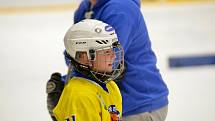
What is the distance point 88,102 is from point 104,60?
0.15m

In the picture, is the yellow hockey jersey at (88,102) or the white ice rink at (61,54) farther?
the white ice rink at (61,54)

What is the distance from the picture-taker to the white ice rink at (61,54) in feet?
9.61

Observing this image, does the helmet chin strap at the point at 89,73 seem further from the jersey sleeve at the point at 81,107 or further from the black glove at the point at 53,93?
the black glove at the point at 53,93

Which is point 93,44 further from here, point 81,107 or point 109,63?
point 81,107

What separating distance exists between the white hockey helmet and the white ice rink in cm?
120

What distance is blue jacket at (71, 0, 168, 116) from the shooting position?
172 centimetres

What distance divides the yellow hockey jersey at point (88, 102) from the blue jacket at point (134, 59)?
13 centimetres

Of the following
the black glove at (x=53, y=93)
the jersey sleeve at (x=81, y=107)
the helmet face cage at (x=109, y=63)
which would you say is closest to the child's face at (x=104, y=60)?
the helmet face cage at (x=109, y=63)

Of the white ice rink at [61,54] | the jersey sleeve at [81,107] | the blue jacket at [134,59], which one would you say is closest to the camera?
the jersey sleeve at [81,107]

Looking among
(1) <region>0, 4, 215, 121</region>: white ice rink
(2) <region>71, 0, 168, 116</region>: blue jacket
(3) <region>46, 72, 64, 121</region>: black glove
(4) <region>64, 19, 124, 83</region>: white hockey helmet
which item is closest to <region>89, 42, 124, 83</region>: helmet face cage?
(4) <region>64, 19, 124, 83</region>: white hockey helmet

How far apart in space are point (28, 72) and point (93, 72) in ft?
7.56

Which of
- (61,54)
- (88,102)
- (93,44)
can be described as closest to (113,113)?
(88,102)

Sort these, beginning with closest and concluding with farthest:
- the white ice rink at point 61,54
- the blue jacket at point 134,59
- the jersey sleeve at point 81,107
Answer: the jersey sleeve at point 81,107 < the blue jacket at point 134,59 < the white ice rink at point 61,54

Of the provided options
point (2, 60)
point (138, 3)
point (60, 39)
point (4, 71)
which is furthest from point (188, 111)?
point (60, 39)
